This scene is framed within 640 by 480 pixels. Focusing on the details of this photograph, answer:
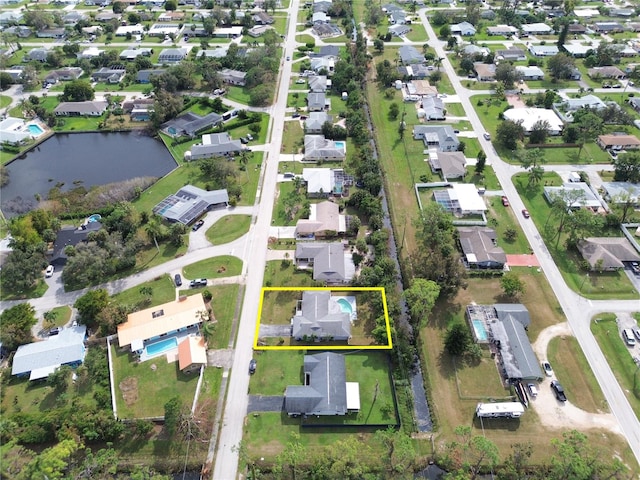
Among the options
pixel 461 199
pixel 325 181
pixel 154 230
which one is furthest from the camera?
pixel 325 181

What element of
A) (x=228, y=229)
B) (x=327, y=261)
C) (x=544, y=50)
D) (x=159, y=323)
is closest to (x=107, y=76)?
(x=228, y=229)

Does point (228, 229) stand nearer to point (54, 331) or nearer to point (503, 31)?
point (54, 331)

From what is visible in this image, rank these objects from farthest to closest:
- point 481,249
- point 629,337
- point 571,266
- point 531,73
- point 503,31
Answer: point 503,31 → point 531,73 → point 481,249 → point 571,266 → point 629,337

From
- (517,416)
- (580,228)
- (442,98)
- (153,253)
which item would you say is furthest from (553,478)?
(442,98)

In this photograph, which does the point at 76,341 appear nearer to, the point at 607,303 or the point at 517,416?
the point at 517,416

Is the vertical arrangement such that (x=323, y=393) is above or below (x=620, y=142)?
below

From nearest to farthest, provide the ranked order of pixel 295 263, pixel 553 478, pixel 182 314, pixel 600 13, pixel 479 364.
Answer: pixel 553 478
pixel 479 364
pixel 182 314
pixel 295 263
pixel 600 13

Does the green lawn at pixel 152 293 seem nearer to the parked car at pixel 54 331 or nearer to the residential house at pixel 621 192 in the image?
the parked car at pixel 54 331
